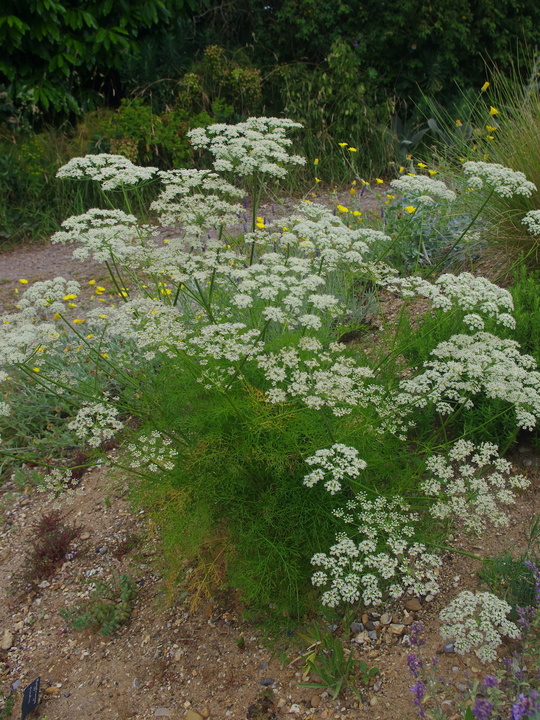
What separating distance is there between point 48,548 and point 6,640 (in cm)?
52

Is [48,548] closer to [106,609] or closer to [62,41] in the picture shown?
[106,609]

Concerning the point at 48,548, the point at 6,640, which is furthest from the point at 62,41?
the point at 6,640

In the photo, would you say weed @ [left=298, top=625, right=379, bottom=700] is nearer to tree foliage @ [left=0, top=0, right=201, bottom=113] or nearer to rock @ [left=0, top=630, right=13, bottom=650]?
rock @ [left=0, top=630, right=13, bottom=650]

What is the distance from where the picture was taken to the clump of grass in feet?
10.8

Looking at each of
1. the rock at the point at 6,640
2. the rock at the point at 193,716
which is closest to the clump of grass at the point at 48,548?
the rock at the point at 6,640

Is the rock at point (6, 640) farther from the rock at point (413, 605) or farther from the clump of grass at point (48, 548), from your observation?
the rock at point (413, 605)

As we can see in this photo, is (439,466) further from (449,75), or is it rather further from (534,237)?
(449,75)

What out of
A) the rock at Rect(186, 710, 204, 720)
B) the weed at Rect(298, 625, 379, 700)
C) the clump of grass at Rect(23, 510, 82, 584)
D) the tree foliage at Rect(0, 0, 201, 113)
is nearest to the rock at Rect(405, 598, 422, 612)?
the weed at Rect(298, 625, 379, 700)

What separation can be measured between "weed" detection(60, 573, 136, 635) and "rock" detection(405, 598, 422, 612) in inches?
56.1

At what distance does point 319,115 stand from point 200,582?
838 cm

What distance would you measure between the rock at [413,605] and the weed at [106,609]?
4.68 ft

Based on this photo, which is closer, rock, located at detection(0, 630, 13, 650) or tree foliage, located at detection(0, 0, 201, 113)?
rock, located at detection(0, 630, 13, 650)

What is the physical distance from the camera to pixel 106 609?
2.94 meters

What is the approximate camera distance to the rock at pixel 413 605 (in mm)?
2750
